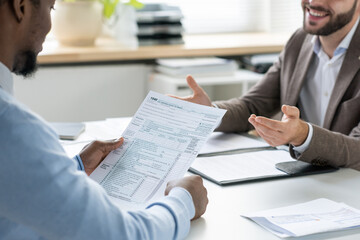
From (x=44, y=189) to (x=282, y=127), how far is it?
33.7 inches

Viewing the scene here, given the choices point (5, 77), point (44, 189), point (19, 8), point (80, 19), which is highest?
point (19, 8)

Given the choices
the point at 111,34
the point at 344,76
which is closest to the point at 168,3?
the point at 111,34

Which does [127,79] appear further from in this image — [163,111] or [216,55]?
[163,111]

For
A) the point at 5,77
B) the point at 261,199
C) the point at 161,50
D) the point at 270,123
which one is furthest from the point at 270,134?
the point at 161,50

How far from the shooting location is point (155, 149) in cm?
139

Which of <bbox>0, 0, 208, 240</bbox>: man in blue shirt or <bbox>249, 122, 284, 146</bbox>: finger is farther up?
<bbox>0, 0, 208, 240</bbox>: man in blue shirt

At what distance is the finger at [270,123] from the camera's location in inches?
62.5

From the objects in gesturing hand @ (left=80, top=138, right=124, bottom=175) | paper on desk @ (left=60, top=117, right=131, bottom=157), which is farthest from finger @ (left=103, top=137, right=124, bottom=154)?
paper on desk @ (left=60, top=117, right=131, bottom=157)

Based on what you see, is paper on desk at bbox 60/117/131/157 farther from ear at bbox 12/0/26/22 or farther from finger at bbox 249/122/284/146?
ear at bbox 12/0/26/22

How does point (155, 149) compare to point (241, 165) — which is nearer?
Result: point (155, 149)

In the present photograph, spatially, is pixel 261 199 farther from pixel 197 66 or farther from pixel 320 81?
pixel 197 66

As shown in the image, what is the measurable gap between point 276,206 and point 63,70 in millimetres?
2244

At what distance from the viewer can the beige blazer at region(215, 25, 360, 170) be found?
5.54 feet

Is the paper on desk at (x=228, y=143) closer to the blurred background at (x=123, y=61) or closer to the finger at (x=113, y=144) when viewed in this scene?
the finger at (x=113, y=144)
